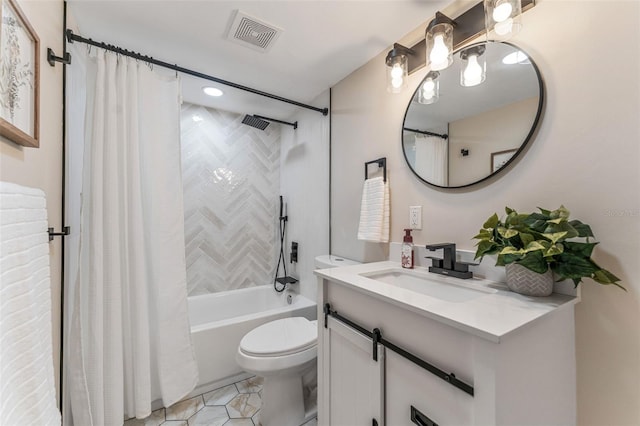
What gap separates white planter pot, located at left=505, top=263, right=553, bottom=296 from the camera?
0.81m

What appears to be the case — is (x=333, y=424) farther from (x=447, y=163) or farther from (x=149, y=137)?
(x=149, y=137)

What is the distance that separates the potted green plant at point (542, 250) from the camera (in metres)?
0.72

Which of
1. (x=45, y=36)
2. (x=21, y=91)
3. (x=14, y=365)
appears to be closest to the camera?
(x=14, y=365)

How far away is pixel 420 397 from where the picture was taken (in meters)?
0.76

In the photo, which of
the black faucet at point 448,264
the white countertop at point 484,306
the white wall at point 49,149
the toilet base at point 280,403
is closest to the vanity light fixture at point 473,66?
the black faucet at point 448,264

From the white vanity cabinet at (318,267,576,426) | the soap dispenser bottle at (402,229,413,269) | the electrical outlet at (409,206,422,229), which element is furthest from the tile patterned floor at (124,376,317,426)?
the electrical outlet at (409,206,422,229)

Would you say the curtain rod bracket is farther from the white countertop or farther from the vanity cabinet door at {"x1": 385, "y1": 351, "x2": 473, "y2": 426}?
the vanity cabinet door at {"x1": 385, "y1": 351, "x2": 473, "y2": 426}

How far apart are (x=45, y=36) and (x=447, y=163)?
1.77m

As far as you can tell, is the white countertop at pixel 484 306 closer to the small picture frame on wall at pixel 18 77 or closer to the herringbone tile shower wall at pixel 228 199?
the small picture frame on wall at pixel 18 77

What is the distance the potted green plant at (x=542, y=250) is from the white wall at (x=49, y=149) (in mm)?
1490

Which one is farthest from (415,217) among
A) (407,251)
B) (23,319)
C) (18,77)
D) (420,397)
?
(18,77)

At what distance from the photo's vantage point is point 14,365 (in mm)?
594

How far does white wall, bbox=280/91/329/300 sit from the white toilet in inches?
29.0

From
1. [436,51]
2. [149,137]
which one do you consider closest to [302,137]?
[149,137]
